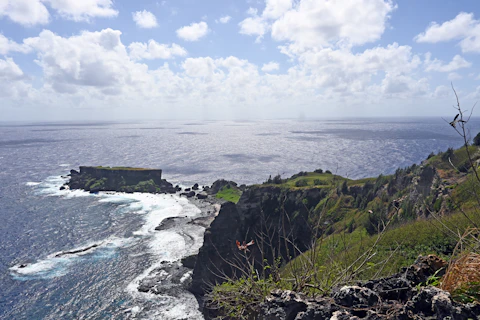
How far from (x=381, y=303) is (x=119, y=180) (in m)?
110

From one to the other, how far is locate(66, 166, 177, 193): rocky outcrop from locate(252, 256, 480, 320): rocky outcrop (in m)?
97.4

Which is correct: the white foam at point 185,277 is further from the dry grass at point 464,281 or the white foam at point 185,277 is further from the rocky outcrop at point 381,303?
the dry grass at point 464,281

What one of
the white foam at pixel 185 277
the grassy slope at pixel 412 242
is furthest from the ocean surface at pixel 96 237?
the grassy slope at pixel 412 242

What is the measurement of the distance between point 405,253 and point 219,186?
83.5 metres

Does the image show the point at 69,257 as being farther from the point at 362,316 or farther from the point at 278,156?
the point at 278,156

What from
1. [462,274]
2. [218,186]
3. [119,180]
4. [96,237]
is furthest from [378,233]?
[119,180]

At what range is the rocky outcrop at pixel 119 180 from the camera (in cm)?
10081

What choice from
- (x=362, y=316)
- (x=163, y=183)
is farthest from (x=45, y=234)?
(x=362, y=316)

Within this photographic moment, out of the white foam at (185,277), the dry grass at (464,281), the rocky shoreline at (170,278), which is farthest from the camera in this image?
the white foam at (185,277)

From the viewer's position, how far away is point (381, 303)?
512cm

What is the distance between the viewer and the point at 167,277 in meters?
45.8

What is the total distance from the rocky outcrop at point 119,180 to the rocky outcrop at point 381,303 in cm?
9741

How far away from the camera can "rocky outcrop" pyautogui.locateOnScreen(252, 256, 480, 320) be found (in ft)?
15.0

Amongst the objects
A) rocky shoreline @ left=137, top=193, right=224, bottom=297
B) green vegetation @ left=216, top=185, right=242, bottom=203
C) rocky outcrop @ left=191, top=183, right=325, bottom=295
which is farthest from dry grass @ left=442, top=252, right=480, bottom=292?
green vegetation @ left=216, top=185, right=242, bottom=203
